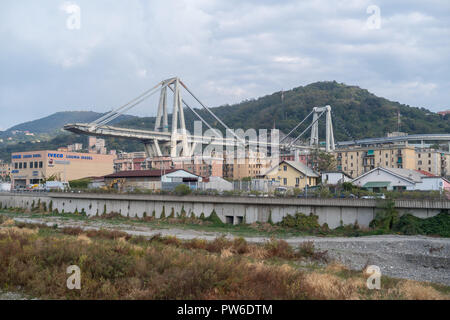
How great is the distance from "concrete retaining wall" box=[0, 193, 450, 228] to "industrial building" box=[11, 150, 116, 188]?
4884 centimetres

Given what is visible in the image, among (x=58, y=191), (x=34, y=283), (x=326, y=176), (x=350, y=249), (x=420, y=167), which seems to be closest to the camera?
(x=34, y=283)

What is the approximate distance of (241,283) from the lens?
11.9 metres

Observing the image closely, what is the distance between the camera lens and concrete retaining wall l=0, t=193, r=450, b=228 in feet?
103

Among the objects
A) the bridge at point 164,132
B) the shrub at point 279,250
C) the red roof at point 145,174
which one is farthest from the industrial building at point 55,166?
the shrub at point 279,250

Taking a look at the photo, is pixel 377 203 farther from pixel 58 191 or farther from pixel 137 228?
pixel 58 191

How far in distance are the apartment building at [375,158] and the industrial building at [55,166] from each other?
216 ft

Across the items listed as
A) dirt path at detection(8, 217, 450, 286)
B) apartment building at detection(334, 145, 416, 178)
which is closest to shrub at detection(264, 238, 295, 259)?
dirt path at detection(8, 217, 450, 286)

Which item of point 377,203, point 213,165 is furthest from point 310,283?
point 213,165

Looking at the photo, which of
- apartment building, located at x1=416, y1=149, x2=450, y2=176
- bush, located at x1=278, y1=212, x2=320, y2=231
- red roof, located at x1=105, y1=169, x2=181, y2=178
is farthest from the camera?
apartment building, located at x1=416, y1=149, x2=450, y2=176

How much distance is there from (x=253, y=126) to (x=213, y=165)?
9318 centimetres

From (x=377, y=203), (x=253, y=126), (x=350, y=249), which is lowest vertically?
(x=350, y=249)

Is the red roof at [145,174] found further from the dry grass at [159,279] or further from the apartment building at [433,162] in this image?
the apartment building at [433,162]

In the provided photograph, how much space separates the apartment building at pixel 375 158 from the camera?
3433 inches

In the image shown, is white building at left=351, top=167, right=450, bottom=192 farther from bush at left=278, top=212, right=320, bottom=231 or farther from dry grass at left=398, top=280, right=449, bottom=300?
dry grass at left=398, top=280, right=449, bottom=300
